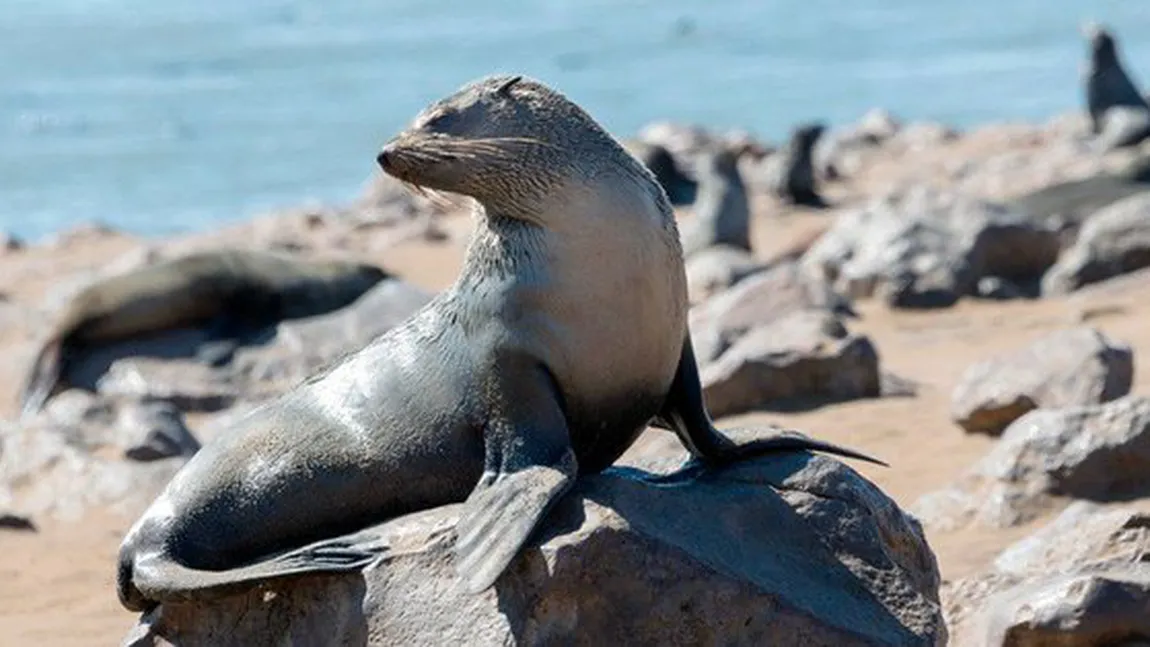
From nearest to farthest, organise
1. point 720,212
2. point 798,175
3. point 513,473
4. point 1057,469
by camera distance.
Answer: point 513,473, point 1057,469, point 720,212, point 798,175

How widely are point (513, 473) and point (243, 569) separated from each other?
63cm

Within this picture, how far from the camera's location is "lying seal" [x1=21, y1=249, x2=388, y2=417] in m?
13.3

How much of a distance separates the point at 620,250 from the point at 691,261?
34.4 ft

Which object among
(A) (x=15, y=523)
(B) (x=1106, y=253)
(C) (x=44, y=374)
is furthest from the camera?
(B) (x=1106, y=253)

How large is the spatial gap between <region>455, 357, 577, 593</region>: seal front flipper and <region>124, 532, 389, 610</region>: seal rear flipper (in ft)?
0.82

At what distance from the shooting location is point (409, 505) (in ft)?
17.6

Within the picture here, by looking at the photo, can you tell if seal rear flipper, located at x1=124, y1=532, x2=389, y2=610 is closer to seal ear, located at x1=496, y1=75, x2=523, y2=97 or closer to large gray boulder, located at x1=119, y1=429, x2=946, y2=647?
large gray boulder, located at x1=119, y1=429, x2=946, y2=647

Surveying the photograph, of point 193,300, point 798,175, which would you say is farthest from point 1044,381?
point 798,175

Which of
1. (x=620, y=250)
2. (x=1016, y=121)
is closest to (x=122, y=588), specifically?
(x=620, y=250)

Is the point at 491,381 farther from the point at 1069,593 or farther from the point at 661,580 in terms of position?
the point at 1069,593

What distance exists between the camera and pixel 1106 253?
44.8 feet

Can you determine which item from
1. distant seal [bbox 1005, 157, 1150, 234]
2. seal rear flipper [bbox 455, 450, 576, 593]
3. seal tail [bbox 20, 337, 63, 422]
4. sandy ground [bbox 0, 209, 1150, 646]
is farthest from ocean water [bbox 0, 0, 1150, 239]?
seal rear flipper [bbox 455, 450, 576, 593]

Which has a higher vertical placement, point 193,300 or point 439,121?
point 439,121

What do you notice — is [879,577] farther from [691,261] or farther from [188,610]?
[691,261]
